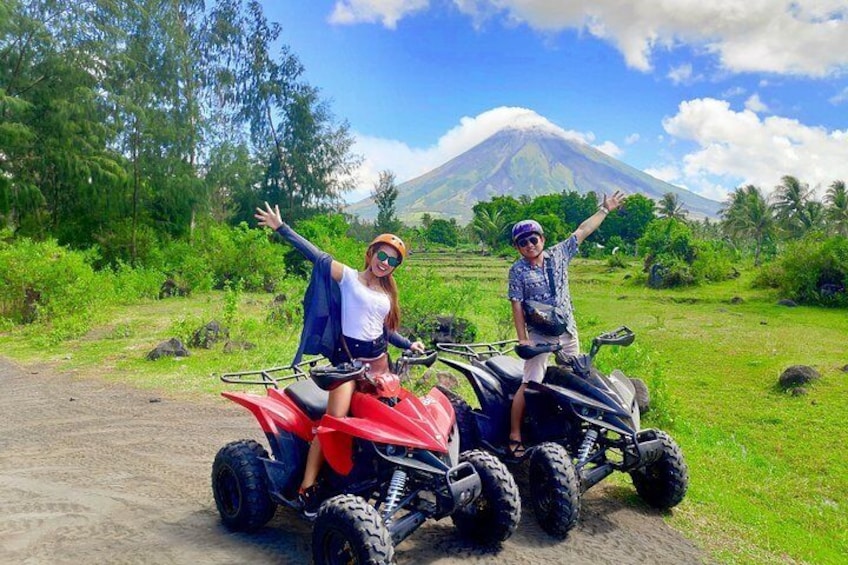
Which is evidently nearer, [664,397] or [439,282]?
[664,397]

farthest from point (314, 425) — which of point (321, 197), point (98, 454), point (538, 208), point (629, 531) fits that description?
point (538, 208)

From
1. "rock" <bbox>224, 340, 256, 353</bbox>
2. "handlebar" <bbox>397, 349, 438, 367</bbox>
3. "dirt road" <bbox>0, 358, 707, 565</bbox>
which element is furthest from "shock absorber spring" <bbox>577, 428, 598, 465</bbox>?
"rock" <bbox>224, 340, 256, 353</bbox>

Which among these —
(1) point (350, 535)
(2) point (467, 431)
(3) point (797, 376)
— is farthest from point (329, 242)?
(1) point (350, 535)

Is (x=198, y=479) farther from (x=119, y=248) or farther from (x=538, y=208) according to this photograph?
(x=538, y=208)

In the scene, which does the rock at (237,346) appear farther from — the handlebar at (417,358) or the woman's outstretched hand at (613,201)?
the handlebar at (417,358)

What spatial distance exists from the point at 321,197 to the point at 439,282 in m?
20.3

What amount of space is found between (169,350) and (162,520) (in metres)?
7.10

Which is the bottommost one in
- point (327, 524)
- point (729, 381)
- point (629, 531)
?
point (729, 381)

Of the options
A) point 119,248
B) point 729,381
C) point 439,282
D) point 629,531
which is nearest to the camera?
point 629,531

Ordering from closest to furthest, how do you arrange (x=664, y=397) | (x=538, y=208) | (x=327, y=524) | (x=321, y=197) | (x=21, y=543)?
(x=327, y=524) → (x=21, y=543) → (x=664, y=397) → (x=321, y=197) → (x=538, y=208)

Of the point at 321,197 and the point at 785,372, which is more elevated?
the point at 321,197

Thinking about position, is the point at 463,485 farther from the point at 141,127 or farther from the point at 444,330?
the point at 141,127

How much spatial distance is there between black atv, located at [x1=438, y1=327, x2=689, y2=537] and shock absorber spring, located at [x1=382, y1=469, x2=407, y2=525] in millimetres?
1132

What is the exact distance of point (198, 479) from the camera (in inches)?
206
